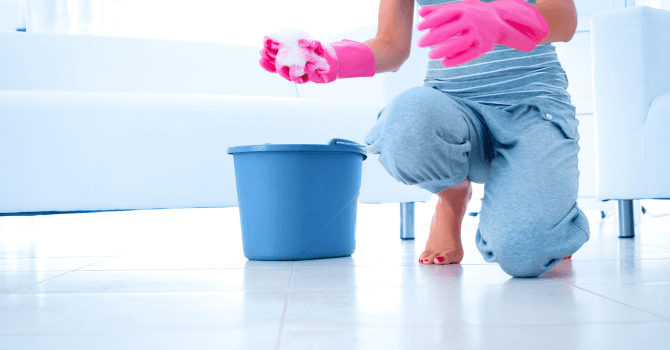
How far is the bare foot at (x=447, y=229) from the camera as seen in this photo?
3.72 feet

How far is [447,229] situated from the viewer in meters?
1.15

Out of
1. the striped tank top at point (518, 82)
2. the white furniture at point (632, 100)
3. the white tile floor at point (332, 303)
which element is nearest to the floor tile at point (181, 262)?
the white tile floor at point (332, 303)

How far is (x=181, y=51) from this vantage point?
7.84ft

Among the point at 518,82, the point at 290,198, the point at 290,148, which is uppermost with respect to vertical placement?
the point at 518,82

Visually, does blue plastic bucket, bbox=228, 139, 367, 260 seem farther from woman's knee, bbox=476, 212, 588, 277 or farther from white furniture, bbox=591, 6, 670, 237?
white furniture, bbox=591, 6, 670, 237

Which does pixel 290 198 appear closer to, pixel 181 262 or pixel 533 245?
pixel 181 262

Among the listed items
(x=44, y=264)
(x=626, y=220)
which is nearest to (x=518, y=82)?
(x=626, y=220)

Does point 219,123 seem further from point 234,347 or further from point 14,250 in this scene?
point 234,347

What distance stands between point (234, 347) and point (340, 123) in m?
1.25

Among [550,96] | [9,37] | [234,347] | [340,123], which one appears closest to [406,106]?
[550,96]

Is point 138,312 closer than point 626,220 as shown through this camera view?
Yes

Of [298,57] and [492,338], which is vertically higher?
[298,57]

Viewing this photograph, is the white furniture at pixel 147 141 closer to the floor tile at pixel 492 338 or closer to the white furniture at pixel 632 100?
the white furniture at pixel 632 100

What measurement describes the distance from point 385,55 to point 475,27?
348 mm
